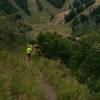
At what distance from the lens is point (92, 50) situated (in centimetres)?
5706

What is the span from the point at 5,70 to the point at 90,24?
6761 inches

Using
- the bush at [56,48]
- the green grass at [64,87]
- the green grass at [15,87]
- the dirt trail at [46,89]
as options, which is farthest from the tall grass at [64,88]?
the bush at [56,48]

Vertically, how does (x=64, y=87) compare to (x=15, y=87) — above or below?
below

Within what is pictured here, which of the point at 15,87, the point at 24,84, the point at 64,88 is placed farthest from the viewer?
the point at 64,88

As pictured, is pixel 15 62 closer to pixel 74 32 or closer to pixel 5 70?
pixel 5 70

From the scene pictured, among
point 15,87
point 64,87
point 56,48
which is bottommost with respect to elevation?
point 56,48

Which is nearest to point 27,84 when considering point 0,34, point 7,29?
point 0,34

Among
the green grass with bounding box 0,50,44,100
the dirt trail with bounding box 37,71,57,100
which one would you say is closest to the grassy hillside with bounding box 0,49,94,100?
the green grass with bounding box 0,50,44,100

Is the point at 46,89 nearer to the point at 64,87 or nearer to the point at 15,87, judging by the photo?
the point at 64,87

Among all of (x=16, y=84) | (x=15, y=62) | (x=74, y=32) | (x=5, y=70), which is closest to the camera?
(x=16, y=84)

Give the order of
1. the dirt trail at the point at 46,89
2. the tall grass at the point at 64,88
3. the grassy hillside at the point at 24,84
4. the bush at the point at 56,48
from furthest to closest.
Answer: the bush at the point at 56,48
the tall grass at the point at 64,88
the dirt trail at the point at 46,89
the grassy hillside at the point at 24,84

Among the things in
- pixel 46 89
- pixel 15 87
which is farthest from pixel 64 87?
pixel 15 87

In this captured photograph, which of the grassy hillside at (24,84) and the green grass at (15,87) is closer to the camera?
the green grass at (15,87)

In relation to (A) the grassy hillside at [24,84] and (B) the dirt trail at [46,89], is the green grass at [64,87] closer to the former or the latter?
(A) the grassy hillside at [24,84]
